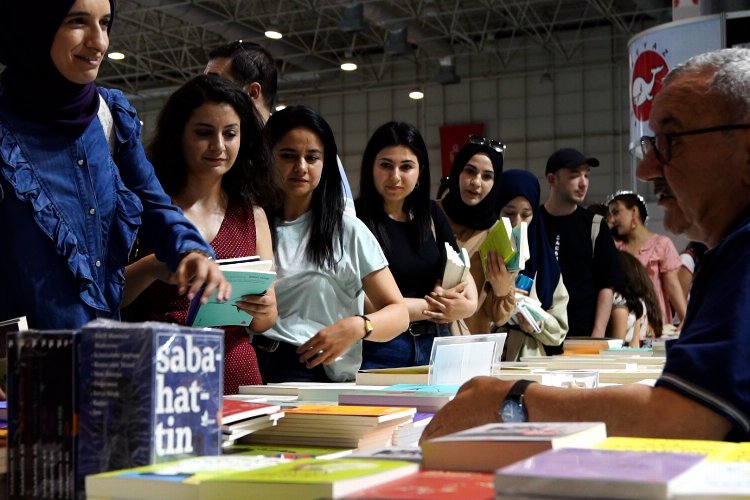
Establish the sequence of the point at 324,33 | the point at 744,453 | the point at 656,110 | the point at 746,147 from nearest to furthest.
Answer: the point at 744,453 → the point at 746,147 → the point at 656,110 → the point at 324,33

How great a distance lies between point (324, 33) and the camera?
19.2 metres

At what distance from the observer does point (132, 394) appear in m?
0.95

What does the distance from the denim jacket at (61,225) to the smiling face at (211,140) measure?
572mm

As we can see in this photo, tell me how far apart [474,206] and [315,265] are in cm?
156

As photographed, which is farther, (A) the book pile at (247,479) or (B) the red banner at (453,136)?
(B) the red banner at (453,136)

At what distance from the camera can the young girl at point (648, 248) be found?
6.38 meters

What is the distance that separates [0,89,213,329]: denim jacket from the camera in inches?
66.2

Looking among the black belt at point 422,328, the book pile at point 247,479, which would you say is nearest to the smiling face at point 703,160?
the book pile at point 247,479

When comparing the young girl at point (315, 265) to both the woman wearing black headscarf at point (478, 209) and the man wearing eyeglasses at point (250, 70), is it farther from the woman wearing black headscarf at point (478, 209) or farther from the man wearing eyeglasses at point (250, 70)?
the woman wearing black headscarf at point (478, 209)

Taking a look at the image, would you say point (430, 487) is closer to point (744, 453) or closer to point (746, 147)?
point (744, 453)

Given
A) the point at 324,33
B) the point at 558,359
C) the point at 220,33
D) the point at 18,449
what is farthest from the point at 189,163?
the point at 324,33

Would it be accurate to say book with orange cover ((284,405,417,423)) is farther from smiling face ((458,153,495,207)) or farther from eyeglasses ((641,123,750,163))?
smiling face ((458,153,495,207))

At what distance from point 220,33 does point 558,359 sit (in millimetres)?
14958

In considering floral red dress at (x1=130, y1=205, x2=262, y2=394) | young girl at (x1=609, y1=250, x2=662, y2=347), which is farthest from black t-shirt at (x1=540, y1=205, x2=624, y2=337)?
floral red dress at (x1=130, y1=205, x2=262, y2=394)
